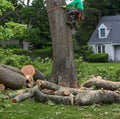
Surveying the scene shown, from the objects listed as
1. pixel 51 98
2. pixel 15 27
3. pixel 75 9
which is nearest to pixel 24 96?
pixel 51 98

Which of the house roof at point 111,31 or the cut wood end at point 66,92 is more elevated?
the house roof at point 111,31

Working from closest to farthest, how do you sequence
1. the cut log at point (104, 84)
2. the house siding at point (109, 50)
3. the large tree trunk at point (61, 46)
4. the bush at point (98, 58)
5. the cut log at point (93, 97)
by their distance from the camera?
the cut log at point (93, 97)
the cut log at point (104, 84)
the large tree trunk at point (61, 46)
the bush at point (98, 58)
the house siding at point (109, 50)

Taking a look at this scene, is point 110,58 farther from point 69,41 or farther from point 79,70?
point 69,41

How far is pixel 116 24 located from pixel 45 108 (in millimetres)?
47059

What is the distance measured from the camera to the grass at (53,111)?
9.75 metres

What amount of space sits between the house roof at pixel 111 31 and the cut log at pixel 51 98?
43138mm

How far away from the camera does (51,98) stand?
11836 mm

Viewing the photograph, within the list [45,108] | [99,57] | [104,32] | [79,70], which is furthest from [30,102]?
[104,32]

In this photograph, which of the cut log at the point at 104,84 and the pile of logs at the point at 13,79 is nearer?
the cut log at the point at 104,84

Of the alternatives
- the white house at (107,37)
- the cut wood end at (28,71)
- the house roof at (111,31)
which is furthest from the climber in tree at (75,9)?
the house roof at (111,31)

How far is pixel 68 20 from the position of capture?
14.3 m

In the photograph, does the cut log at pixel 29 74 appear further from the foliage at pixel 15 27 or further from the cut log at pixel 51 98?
the foliage at pixel 15 27

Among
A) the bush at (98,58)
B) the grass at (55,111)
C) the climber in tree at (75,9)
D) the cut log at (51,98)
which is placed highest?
the climber in tree at (75,9)

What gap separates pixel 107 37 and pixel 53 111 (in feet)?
153
